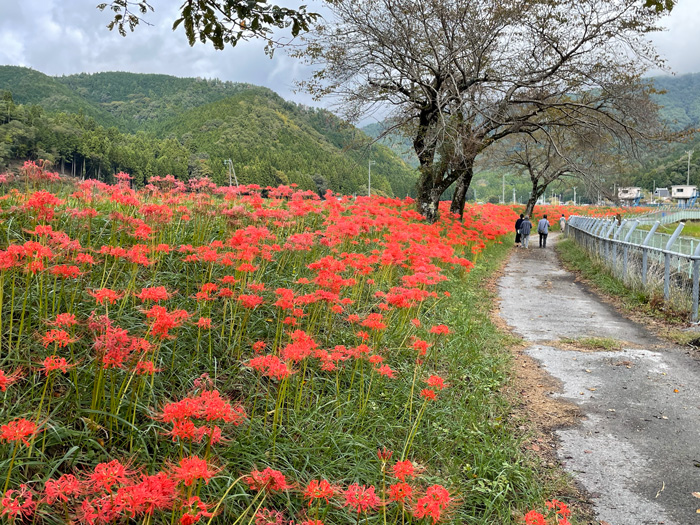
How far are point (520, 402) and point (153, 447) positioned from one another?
370 cm

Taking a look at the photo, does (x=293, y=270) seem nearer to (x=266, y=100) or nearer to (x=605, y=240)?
(x=605, y=240)

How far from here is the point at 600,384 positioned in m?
5.38

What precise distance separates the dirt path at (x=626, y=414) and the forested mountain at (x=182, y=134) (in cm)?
868

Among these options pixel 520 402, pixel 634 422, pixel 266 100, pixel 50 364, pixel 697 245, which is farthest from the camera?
pixel 266 100

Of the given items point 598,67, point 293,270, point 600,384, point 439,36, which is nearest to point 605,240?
point 598,67

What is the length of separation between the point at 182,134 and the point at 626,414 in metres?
72.8

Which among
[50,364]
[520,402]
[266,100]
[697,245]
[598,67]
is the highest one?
[266,100]

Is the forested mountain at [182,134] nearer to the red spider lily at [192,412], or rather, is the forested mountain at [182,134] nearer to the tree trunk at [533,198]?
the tree trunk at [533,198]

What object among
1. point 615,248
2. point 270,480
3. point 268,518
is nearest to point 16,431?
point 270,480

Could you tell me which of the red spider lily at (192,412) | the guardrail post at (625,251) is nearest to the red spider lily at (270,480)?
the red spider lily at (192,412)

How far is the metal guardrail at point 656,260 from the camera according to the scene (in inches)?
328

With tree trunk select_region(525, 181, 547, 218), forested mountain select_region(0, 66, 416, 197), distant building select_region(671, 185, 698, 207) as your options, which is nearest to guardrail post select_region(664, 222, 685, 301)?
forested mountain select_region(0, 66, 416, 197)

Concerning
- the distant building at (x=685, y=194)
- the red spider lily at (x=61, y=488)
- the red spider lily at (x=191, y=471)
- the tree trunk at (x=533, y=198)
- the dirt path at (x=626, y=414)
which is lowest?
the dirt path at (x=626, y=414)

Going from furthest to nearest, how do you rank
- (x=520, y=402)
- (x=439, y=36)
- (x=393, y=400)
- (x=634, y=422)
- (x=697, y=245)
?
(x=439, y=36) → (x=697, y=245) → (x=520, y=402) → (x=634, y=422) → (x=393, y=400)
